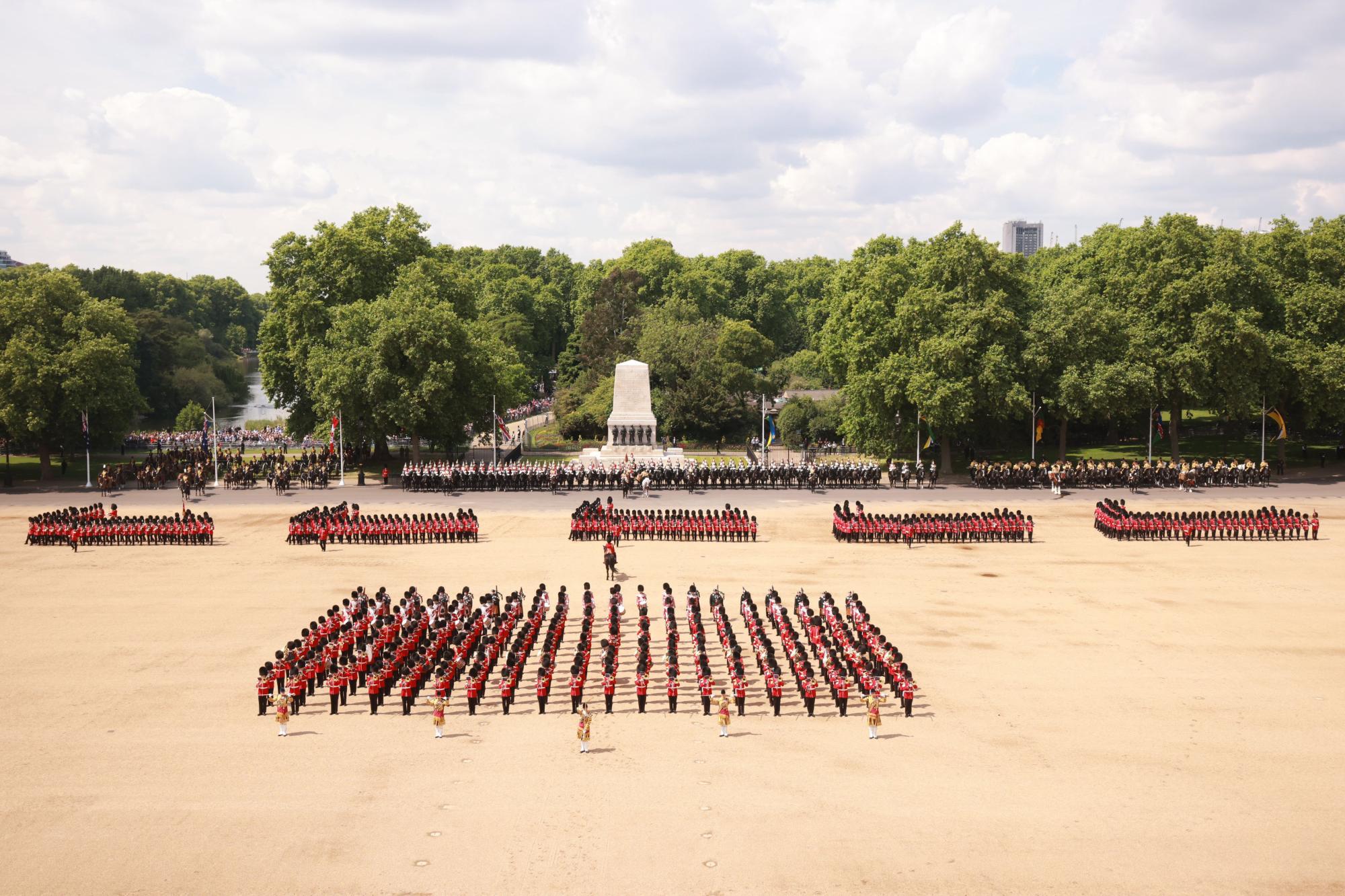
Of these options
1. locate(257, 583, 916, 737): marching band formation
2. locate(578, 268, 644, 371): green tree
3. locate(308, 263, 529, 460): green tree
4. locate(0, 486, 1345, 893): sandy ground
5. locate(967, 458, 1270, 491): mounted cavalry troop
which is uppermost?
locate(578, 268, 644, 371): green tree

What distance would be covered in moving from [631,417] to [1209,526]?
3014 cm

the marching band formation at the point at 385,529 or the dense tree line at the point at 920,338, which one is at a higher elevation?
the dense tree line at the point at 920,338

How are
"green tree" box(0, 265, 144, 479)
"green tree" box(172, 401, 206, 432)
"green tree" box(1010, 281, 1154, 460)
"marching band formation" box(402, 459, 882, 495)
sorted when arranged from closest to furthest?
"marching band formation" box(402, 459, 882, 495) → "green tree" box(0, 265, 144, 479) → "green tree" box(1010, 281, 1154, 460) → "green tree" box(172, 401, 206, 432)

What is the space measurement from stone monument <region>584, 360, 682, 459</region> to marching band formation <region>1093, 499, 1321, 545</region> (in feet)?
86.7

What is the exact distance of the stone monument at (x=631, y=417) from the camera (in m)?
55.6

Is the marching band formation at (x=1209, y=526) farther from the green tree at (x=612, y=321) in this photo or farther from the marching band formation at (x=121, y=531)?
the green tree at (x=612, y=321)

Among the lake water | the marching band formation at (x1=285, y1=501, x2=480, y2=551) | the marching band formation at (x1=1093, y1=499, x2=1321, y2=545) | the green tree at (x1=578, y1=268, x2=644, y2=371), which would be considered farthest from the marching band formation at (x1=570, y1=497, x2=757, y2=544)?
the lake water

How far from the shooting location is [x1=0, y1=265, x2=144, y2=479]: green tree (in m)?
46.5

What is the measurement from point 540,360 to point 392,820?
91.5m

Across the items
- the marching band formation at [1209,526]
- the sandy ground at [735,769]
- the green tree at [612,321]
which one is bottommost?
the sandy ground at [735,769]

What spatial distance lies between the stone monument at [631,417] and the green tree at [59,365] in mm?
24057

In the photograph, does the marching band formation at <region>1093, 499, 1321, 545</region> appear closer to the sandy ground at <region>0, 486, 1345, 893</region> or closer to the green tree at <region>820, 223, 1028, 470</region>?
the sandy ground at <region>0, 486, 1345, 893</region>

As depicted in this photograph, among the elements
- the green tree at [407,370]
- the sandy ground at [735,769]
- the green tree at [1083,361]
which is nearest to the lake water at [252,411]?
the green tree at [407,370]

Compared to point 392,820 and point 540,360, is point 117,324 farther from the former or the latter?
point 540,360
